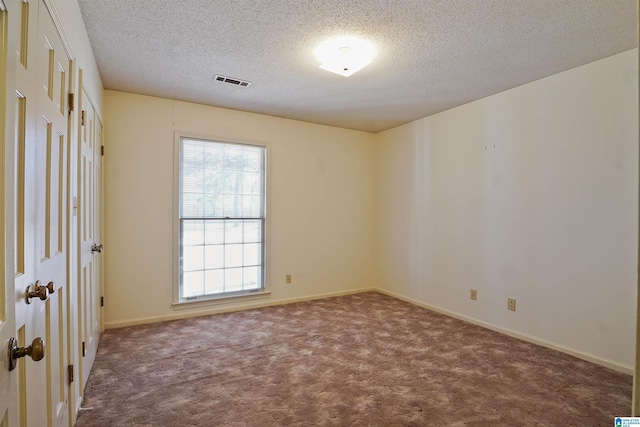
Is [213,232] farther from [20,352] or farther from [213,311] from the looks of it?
[20,352]

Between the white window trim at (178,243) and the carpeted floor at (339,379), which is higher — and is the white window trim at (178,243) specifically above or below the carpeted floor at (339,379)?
above

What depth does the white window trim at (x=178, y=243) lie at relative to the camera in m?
3.81

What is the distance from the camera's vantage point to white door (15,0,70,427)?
997 mm

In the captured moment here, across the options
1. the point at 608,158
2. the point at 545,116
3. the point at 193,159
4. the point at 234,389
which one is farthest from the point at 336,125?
the point at 234,389

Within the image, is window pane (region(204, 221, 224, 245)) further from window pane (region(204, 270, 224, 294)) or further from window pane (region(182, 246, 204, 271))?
Result: window pane (region(204, 270, 224, 294))

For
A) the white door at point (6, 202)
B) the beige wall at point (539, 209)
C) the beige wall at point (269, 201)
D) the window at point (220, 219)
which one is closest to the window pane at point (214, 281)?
the window at point (220, 219)

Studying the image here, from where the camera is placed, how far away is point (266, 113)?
171 inches

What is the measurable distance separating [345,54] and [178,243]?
109 inches

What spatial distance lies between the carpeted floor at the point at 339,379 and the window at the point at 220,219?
0.61 m

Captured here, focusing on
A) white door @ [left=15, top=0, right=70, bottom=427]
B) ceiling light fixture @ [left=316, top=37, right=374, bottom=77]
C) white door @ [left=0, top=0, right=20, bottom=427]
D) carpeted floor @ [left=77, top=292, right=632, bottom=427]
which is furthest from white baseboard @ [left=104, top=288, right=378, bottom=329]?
white door @ [left=0, top=0, right=20, bottom=427]

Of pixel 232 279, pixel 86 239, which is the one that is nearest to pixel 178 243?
pixel 232 279

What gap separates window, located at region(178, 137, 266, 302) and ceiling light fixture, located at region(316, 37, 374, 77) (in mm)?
1911

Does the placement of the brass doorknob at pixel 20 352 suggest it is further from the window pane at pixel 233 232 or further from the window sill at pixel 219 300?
the window pane at pixel 233 232

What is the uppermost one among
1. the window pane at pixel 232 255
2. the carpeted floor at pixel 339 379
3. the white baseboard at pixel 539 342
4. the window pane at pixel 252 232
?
→ the window pane at pixel 252 232
